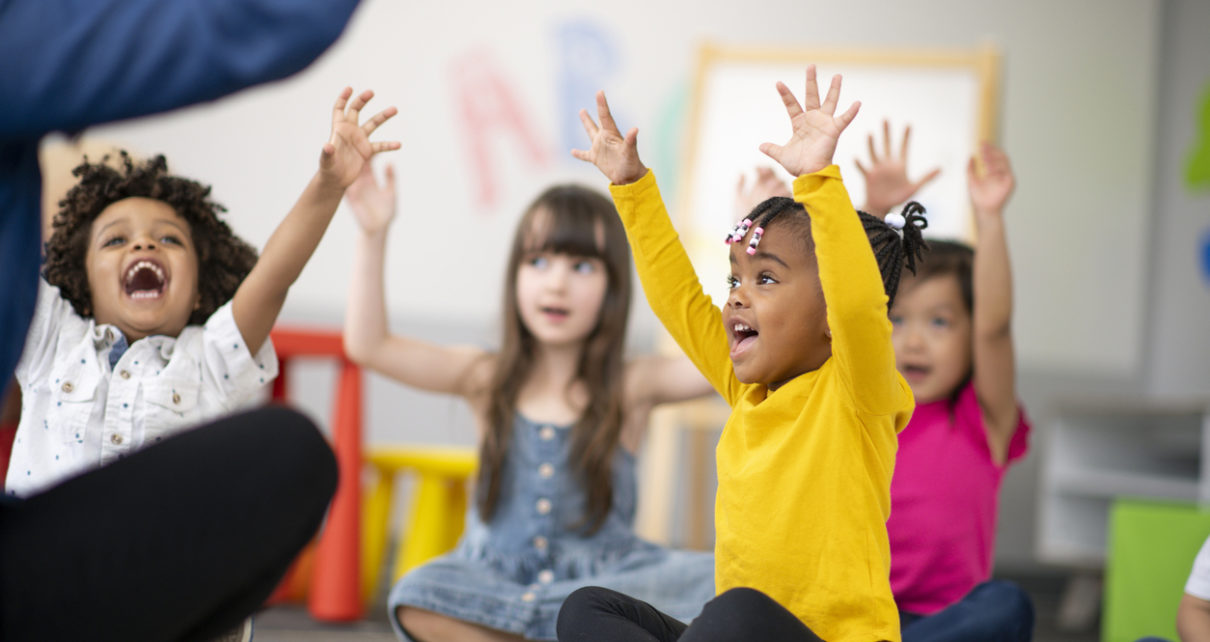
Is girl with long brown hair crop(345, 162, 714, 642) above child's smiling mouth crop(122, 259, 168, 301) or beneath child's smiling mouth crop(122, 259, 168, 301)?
beneath

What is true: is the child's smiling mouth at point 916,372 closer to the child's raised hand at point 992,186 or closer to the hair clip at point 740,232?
the child's raised hand at point 992,186

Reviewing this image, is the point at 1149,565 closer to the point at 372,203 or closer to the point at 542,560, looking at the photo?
the point at 542,560

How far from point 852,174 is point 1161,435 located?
94 cm

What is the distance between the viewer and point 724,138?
2.30m

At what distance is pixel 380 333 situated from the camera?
126 cm

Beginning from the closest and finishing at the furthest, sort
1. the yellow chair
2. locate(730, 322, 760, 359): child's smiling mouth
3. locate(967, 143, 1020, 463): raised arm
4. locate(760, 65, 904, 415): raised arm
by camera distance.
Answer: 1. locate(760, 65, 904, 415): raised arm
2. locate(730, 322, 760, 359): child's smiling mouth
3. locate(967, 143, 1020, 463): raised arm
4. the yellow chair

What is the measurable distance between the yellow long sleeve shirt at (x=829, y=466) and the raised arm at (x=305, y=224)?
39cm

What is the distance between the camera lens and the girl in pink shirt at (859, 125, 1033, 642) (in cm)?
114

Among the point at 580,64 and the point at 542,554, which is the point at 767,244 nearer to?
the point at 542,554

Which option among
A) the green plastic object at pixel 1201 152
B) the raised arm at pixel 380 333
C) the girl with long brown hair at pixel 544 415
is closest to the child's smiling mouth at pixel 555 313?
the girl with long brown hair at pixel 544 415

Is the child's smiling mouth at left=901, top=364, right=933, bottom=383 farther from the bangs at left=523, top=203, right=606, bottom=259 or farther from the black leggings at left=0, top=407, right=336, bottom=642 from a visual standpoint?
the black leggings at left=0, top=407, right=336, bottom=642

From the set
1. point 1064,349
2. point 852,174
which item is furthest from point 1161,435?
point 852,174

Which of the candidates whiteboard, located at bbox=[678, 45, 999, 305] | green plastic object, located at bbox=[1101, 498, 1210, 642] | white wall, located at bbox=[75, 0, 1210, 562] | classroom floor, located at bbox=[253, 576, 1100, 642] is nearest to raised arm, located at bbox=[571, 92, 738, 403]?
green plastic object, located at bbox=[1101, 498, 1210, 642]

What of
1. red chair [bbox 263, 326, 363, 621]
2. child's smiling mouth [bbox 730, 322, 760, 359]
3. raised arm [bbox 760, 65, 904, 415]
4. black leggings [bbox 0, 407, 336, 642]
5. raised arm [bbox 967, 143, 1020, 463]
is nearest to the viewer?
black leggings [bbox 0, 407, 336, 642]
